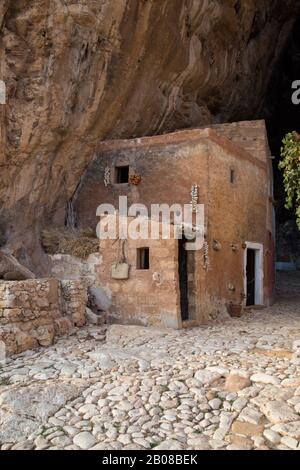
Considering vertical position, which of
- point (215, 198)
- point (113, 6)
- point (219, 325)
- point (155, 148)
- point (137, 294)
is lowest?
point (219, 325)

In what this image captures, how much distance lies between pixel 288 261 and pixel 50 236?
1920cm

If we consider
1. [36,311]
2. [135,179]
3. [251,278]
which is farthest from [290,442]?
[251,278]

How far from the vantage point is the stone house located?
33.0ft

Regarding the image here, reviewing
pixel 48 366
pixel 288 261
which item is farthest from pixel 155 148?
pixel 288 261

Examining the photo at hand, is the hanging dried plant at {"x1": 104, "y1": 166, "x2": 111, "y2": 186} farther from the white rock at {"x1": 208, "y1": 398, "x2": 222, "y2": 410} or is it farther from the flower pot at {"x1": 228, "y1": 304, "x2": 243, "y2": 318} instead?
the white rock at {"x1": 208, "y1": 398, "x2": 222, "y2": 410}

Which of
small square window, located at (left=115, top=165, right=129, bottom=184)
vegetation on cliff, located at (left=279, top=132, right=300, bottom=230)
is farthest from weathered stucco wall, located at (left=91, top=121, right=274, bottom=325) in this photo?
vegetation on cliff, located at (left=279, top=132, right=300, bottom=230)

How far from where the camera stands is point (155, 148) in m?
12.7

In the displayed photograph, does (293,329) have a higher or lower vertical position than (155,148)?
lower

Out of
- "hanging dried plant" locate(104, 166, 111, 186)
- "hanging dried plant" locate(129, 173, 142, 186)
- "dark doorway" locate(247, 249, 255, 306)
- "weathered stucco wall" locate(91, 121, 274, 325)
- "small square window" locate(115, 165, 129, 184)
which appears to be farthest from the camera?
"dark doorway" locate(247, 249, 255, 306)

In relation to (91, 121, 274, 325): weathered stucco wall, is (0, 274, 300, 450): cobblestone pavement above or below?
below

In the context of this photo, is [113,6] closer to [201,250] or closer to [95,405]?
[201,250]

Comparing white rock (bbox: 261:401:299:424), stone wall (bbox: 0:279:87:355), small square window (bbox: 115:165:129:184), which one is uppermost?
small square window (bbox: 115:165:129:184)

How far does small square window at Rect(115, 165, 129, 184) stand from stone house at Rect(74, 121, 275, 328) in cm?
→ 3
